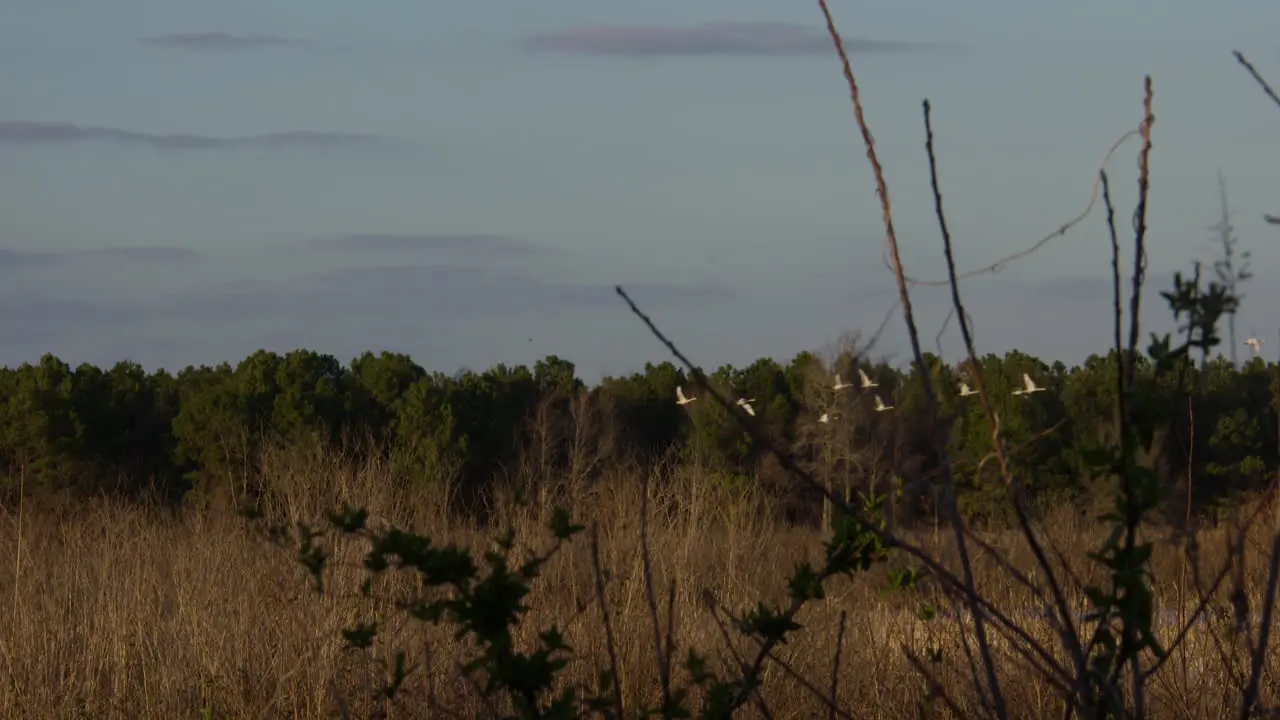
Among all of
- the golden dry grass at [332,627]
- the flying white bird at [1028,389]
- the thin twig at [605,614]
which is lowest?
the golden dry grass at [332,627]

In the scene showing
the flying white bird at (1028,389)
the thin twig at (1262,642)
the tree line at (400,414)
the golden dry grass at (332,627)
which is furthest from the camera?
the tree line at (400,414)

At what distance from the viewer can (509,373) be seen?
28547 mm

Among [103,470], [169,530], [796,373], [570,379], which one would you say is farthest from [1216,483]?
[169,530]

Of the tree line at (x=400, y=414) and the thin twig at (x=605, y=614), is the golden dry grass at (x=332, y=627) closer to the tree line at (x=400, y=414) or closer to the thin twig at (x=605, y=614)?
the thin twig at (x=605, y=614)

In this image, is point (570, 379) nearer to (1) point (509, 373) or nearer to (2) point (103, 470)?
(1) point (509, 373)

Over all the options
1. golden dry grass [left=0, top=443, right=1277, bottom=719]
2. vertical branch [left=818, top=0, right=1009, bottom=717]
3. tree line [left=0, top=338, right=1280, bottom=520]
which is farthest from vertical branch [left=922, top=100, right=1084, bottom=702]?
tree line [left=0, top=338, right=1280, bottom=520]

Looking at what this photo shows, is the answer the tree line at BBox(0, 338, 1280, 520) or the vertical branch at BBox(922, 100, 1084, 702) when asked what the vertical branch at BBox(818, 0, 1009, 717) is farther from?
the tree line at BBox(0, 338, 1280, 520)

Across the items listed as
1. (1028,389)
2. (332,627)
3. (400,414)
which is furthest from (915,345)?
(400,414)

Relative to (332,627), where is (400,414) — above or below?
above

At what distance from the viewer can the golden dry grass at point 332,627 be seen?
4406mm

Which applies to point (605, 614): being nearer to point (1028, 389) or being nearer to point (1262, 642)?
point (1262, 642)

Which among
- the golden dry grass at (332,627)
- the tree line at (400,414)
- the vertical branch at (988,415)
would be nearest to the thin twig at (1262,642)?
the vertical branch at (988,415)

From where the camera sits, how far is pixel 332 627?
5250 millimetres

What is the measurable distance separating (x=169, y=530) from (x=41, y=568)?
1171mm
